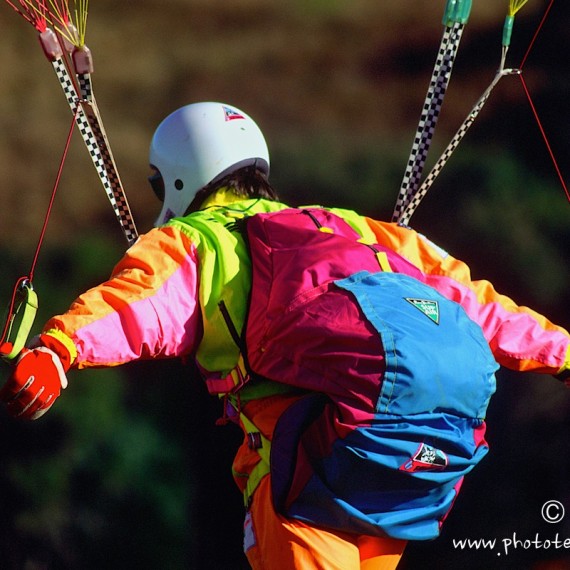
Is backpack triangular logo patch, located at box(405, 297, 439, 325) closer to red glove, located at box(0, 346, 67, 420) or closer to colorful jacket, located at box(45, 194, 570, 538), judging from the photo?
colorful jacket, located at box(45, 194, 570, 538)

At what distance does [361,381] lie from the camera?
1646 mm

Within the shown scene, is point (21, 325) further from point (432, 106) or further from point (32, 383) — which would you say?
point (432, 106)

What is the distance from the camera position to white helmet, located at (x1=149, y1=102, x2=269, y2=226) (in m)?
2.14

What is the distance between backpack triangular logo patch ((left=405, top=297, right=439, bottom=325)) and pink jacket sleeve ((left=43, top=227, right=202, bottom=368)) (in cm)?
35

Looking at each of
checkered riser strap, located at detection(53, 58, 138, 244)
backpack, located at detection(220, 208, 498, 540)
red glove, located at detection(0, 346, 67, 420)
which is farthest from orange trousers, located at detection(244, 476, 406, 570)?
checkered riser strap, located at detection(53, 58, 138, 244)

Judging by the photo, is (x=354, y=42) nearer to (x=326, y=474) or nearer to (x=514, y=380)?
(x=514, y=380)

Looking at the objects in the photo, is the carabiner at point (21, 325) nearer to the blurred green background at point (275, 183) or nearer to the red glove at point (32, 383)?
the red glove at point (32, 383)

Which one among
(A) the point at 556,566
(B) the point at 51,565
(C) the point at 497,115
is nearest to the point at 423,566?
(A) the point at 556,566

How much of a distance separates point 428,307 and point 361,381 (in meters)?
0.17

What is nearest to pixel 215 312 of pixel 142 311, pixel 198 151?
pixel 142 311

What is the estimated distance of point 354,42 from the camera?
3789 millimetres

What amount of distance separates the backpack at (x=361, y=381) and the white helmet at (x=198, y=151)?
36 cm

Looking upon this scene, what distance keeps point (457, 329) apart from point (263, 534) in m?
0.45

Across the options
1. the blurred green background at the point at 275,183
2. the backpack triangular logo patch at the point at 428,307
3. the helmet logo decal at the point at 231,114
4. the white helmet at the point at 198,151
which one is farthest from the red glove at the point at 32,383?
the blurred green background at the point at 275,183
